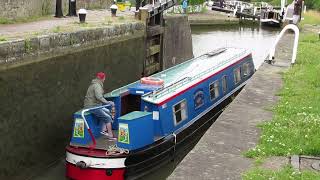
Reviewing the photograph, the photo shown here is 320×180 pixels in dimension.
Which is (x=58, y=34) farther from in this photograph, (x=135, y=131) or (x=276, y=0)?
(x=276, y=0)

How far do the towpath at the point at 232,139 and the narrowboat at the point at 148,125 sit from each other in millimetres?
1547

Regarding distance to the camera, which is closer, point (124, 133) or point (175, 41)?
point (124, 133)

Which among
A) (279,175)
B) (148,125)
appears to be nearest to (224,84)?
(148,125)

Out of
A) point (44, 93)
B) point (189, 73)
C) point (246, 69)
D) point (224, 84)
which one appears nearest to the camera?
point (44, 93)

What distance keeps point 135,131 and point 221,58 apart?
6388 mm

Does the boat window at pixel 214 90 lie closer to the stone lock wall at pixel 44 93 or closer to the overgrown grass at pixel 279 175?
the stone lock wall at pixel 44 93

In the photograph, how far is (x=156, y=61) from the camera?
57.2ft

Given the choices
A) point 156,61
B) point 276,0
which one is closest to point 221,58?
point 156,61

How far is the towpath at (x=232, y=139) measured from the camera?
6009mm

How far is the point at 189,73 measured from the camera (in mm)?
12570

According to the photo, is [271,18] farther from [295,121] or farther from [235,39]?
[295,121]

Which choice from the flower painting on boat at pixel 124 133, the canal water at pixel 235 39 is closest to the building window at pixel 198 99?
the flower painting on boat at pixel 124 133

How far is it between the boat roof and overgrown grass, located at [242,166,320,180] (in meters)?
4.35

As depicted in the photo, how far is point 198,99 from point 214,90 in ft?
3.67
